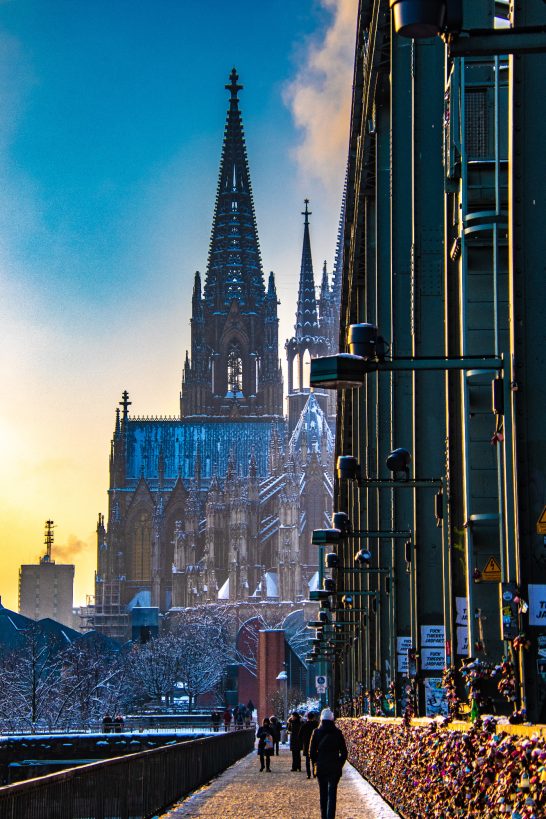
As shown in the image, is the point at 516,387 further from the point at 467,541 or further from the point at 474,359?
the point at 467,541

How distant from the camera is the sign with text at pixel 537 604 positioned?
39.5 ft

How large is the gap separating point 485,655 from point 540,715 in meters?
4.72

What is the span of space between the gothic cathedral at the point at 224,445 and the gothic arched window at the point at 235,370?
0.11 metres

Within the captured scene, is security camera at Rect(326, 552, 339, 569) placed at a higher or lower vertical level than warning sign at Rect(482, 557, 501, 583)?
higher

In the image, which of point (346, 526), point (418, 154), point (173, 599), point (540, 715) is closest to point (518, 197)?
point (540, 715)

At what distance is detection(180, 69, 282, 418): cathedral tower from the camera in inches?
7003

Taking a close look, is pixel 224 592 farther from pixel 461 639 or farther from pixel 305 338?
pixel 461 639

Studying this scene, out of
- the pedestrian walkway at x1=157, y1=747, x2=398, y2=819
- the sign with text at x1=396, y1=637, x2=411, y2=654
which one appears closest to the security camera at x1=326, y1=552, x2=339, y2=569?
the pedestrian walkway at x1=157, y1=747, x2=398, y2=819

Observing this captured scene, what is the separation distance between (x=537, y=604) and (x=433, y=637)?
9.10 m

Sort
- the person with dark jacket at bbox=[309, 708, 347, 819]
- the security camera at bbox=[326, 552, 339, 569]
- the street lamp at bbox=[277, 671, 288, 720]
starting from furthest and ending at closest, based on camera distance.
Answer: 1. the street lamp at bbox=[277, 671, 288, 720]
2. the security camera at bbox=[326, 552, 339, 569]
3. the person with dark jacket at bbox=[309, 708, 347, 819]

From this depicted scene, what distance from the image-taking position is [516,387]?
1274 centimetres

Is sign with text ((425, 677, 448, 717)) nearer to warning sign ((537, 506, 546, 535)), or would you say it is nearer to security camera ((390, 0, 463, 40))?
Result: warning sign ((537, 506, 546, 535))

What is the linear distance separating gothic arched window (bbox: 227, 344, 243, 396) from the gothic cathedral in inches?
4.4

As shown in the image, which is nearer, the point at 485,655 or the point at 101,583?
the point at 485,655
